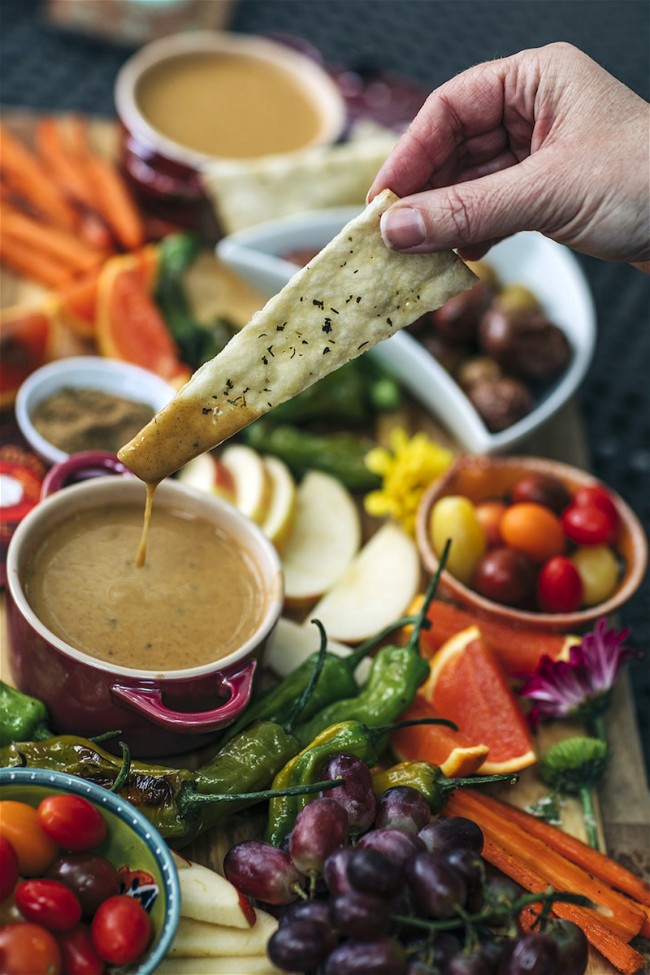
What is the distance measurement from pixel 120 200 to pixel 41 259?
339 mm

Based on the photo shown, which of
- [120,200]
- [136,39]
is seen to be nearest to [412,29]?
[136,39]

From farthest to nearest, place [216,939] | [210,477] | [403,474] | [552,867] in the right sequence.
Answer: [403,474] < [210,477] < [552,867] < [216,939]

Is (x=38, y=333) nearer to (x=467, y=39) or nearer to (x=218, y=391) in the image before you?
(x=218, y=391)

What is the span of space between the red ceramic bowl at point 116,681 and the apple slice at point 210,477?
0.38 m

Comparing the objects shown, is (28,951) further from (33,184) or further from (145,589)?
(33,184)

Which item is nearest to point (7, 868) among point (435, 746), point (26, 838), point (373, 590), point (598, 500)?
point (26, 838)

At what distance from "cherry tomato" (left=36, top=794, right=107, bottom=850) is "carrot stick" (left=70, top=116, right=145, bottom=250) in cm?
185

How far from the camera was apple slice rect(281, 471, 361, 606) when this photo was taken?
231cm

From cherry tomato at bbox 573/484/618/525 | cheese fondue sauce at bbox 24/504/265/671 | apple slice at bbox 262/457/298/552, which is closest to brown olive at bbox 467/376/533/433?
cherry tomato at bbox 573/484/618/525

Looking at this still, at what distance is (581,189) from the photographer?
5.76 ft

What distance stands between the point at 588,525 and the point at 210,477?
84 centimetres

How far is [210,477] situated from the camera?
2.35 m

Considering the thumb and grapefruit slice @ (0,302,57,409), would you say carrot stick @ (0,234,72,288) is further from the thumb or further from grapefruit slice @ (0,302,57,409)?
the thumb

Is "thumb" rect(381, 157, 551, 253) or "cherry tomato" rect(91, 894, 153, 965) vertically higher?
"thumb" rect(381, 157, 551, 253)
